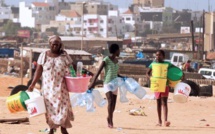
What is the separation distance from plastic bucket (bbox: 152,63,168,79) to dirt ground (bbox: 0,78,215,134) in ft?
2.85

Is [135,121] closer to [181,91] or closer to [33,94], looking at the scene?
[181,91]

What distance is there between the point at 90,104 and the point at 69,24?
15746 cm

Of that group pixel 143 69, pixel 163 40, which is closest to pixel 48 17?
pixel 163 40

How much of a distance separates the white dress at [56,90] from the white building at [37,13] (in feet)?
582

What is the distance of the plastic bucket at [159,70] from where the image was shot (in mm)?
12641

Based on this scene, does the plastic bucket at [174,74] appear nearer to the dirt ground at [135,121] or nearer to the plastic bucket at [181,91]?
the plastic bucket at [181,91]

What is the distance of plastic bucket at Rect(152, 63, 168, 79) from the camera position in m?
12.6

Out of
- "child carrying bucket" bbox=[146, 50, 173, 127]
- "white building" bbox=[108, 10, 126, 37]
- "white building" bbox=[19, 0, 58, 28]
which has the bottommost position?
"white building" bbox=[108, 10, 126, 37]

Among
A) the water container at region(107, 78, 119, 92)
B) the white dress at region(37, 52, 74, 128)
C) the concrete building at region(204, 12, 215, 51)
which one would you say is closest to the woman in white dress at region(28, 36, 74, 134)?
the white dress at region(37, 52, 74, 128)

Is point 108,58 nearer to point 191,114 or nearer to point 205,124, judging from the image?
point 205,124

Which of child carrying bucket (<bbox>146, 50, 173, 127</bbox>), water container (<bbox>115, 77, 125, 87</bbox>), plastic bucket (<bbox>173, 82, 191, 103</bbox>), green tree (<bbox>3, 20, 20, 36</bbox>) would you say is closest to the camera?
water container (<bbox>115, 77, 125, 87</bbox>)

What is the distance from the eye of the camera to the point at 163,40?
133m

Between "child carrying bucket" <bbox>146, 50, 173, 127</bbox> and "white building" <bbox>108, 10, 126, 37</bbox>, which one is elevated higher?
"child carrying bucket" <bbox>146, 50, 173, 127</bbox>

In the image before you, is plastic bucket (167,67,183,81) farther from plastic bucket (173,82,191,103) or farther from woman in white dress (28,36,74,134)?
woman in white dress (28,36,74,134)
